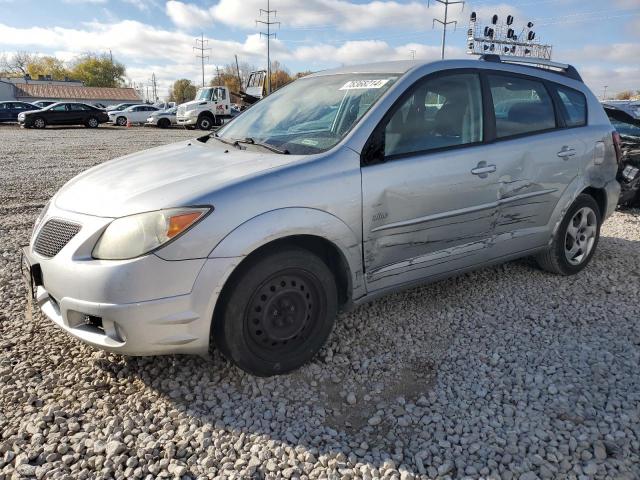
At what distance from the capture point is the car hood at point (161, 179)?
2.48 meters

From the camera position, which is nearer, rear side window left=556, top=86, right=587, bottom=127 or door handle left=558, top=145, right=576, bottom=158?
door handle left=558, top=145, right=576, bottom=158

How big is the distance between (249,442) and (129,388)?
31.8 inches

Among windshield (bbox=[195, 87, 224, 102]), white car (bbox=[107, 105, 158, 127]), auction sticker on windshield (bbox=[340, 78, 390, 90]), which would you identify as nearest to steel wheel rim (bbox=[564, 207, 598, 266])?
auction sticker on windshield (bbox=[340, 78, 390, 90])

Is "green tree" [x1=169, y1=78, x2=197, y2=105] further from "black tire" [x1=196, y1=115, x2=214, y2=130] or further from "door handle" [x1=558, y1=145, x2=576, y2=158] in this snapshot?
"door handle" [x1=558, y1=145, x2=576, y2=158]

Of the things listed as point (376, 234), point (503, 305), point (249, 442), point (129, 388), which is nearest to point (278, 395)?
point (249, 442)

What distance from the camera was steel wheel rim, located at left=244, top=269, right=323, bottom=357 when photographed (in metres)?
2.64

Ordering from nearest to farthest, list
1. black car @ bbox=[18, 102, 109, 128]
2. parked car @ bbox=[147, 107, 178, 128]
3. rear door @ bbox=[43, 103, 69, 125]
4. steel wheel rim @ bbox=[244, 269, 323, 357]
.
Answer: steel wheel rim @ bbox=[244, 269, 323, 357] → black car @ bbox=[18, 102, 109, 128] → rear door @ bbox=[43, 103, 69, 125] → parked car @ bbox=[147, 107, 178, 128]

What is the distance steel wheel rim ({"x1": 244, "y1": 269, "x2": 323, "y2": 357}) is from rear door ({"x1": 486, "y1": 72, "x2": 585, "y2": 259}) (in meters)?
1.59

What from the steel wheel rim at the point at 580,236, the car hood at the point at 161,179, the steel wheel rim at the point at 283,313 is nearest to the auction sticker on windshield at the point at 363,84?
the car hood at the point at 161,179

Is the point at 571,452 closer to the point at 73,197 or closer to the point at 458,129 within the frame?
the point at 458,129

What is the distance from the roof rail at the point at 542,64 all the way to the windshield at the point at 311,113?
1196 millimetres

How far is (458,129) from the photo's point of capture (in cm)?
340

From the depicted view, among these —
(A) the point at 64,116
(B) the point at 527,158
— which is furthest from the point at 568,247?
(A) the point at 64,116

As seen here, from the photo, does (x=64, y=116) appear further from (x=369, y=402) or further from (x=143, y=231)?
(x=369, y=402)
